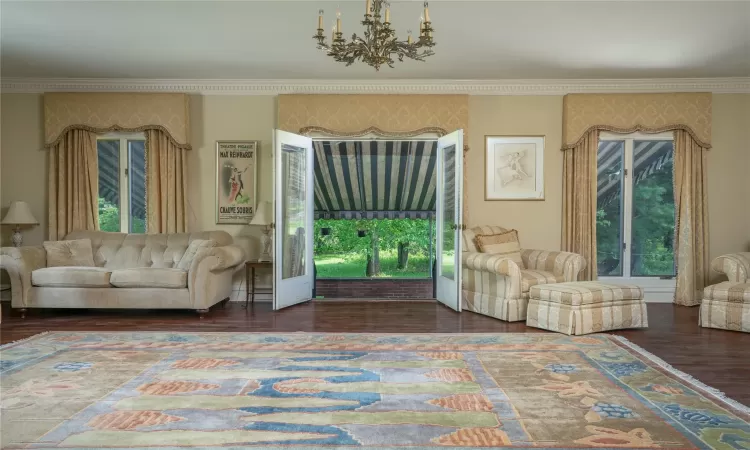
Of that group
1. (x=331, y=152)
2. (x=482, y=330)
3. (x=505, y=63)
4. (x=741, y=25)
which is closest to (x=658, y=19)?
(x=741, y=25)

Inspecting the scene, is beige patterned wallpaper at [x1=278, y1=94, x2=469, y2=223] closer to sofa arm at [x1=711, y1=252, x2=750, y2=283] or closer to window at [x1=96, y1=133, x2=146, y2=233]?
window at [x1=96, y1=133, x2=146, y2=233]

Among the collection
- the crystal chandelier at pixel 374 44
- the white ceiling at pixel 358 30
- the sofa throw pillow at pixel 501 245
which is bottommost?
the sofa throw pillow at pixel 501 245

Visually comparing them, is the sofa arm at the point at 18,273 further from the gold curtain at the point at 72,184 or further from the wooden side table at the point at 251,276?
the wooden side table at the point at 251,276

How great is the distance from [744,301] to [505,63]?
3.19 meters

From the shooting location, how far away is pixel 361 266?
991 centimetres

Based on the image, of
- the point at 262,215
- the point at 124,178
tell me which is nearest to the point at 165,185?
the point at 124,178

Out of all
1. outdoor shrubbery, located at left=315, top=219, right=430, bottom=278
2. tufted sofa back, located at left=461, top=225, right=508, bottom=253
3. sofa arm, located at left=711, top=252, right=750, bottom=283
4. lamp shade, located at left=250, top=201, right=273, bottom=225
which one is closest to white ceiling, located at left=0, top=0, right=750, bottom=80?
lamp shade, located at left=250, top=201, right=273, bottom=225

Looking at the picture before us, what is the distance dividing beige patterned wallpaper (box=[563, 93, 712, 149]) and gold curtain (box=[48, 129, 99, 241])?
5.66m

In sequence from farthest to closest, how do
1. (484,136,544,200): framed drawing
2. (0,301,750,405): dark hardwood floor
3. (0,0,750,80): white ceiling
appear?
(484,136,544,200): framed drawing → (0,0,750,80): white ceiling → (0,301,750,405): dark hardwood floor

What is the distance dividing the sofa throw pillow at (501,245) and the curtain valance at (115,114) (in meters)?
3.64

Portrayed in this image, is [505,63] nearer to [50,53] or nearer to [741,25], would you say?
[741,25]

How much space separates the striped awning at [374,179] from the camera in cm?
908

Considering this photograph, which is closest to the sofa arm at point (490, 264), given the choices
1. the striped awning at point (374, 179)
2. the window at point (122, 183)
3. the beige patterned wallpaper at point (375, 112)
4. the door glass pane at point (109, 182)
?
the beige patterned wallpaper at point (375, 112)

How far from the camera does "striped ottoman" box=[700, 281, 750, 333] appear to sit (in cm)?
499
